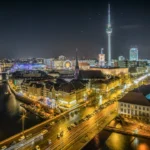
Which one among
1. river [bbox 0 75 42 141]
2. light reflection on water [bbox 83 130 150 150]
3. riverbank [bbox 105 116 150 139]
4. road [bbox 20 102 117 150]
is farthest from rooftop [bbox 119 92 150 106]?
river [bbox 0 75 42 141]

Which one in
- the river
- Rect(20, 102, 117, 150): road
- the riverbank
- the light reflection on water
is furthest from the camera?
the river

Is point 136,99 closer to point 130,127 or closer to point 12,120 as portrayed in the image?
point 130,127

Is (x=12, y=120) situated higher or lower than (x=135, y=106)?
lower

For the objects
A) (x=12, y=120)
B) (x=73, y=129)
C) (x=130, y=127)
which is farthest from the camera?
(x=12, y=120)

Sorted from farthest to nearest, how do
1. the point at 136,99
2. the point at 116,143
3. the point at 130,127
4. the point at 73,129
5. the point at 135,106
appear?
the point at 136,99 < the point at 135,106 < the point at 130,127 < the point at 73,129 < the point at 116,143

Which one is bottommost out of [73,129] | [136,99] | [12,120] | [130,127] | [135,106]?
[12,120]

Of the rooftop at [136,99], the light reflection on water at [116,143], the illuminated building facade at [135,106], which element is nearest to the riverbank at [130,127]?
the light reflection on water at [116,143]

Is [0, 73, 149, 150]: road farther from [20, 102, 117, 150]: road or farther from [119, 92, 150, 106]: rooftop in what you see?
[119, 92, 150, 106]: rooftop

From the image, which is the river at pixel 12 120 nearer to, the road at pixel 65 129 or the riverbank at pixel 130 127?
the road at pixel 65 129

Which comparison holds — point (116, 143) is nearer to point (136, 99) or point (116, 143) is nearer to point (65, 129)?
point (65, 129)

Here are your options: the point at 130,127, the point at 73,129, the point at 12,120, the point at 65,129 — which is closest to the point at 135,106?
the point at 130,127

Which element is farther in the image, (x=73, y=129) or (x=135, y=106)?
(x=135, y=106)
